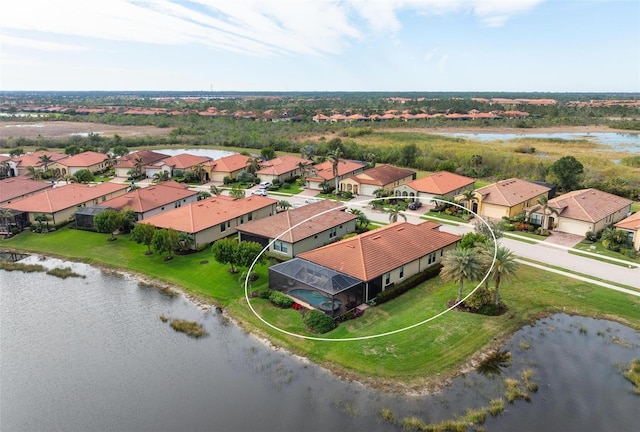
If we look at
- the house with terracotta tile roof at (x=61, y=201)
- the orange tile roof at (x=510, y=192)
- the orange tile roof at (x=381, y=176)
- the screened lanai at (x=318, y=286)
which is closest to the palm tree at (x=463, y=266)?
the screened lanai at (x=318, y=286)

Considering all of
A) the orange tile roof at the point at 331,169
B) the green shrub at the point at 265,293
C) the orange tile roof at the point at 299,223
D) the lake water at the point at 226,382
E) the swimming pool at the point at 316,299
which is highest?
the orange tile roof at the point at 299,223

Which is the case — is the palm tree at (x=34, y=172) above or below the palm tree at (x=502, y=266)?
below

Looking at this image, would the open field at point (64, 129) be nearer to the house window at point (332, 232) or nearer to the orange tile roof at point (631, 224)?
the house window at point (332, 232)

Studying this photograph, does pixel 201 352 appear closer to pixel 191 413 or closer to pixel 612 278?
pixel 191 413

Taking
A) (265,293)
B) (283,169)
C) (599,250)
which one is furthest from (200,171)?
(599,250)

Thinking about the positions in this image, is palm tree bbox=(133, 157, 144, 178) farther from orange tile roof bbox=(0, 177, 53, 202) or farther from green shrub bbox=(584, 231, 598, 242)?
green shrub bbox=(584, 231, 598, 242)

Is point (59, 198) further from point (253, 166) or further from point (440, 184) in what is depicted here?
point (440, 184)

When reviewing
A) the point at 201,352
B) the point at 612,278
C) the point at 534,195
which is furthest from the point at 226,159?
the point at 612,278
